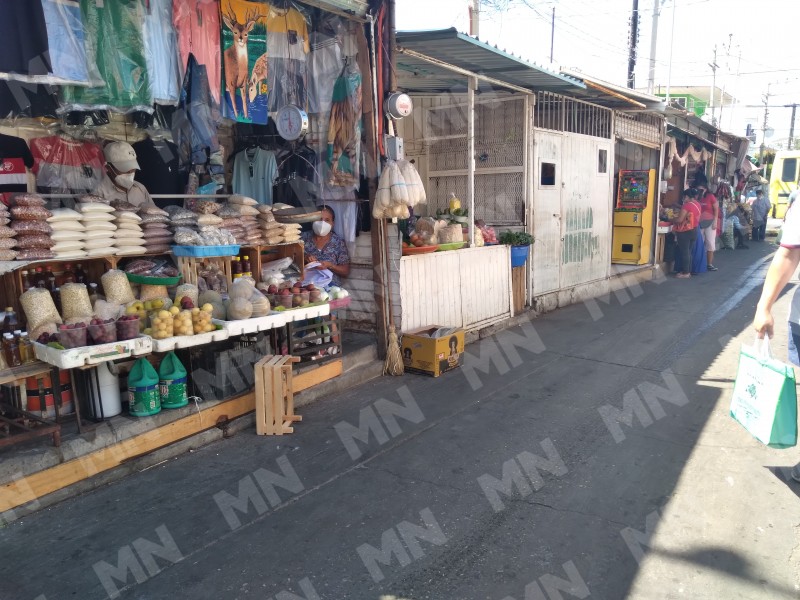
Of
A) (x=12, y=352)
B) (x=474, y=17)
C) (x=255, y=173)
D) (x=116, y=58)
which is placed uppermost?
(x=474, y=17)

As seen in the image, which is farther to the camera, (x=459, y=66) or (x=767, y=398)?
(x=459, y=66)

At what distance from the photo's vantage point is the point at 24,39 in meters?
4.04

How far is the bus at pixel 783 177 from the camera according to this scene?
2306 centimetres

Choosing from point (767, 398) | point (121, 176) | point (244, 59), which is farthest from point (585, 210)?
point (121, 176)

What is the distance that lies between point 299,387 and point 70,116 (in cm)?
330

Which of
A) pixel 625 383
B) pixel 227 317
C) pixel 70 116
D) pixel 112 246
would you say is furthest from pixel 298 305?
pixel 625 383

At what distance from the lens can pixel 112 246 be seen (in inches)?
192

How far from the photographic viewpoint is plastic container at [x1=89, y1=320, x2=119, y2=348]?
4.21m

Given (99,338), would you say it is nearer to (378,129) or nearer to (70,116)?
(70,116)

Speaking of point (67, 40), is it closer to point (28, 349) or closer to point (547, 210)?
point (28, 349)

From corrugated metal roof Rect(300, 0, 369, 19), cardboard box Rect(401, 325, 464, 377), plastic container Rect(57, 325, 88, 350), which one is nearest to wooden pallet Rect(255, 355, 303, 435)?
plastic container Rect(57, 325, 88, 350)

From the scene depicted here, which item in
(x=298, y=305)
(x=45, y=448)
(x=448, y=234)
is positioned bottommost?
(x=45, y=448)

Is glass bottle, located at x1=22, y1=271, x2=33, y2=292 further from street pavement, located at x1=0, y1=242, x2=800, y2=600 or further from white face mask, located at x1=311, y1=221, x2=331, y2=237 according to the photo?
white face mask, located at x1=311, y1=221, x2=331, y2=237

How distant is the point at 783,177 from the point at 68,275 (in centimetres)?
2662
